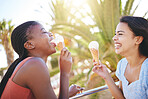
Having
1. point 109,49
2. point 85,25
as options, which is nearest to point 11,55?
point 85,25

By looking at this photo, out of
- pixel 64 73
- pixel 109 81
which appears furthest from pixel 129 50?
pixel 64 73

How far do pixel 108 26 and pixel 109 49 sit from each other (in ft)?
2.95

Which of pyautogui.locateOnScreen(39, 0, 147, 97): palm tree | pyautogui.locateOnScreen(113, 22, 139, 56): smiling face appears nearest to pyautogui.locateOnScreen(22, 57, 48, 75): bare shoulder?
pyautogui.locateOnScreen(113, 22, 139, 56): smiling face

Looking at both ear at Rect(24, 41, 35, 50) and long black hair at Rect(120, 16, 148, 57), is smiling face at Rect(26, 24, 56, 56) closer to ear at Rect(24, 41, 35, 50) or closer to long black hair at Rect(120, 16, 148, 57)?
ear at Rect(24, 41, 35, 50)

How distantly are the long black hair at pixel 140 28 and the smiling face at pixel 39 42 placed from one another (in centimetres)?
103

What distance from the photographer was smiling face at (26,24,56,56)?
1.56 m

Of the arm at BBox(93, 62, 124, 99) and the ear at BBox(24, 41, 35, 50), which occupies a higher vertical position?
the ear at BBox(24, 41, 35, 50)

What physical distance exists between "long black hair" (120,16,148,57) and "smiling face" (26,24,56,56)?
1.03m

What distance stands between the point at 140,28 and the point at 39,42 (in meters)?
1.23

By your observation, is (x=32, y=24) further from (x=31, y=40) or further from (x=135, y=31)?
(x=135, y=31)

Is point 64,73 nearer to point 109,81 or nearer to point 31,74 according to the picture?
point 31,74

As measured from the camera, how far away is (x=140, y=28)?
5.73 feet

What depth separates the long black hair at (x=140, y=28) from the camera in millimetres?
1751

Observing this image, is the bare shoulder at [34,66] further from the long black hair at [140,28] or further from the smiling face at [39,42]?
the long black hair at [140,28]
